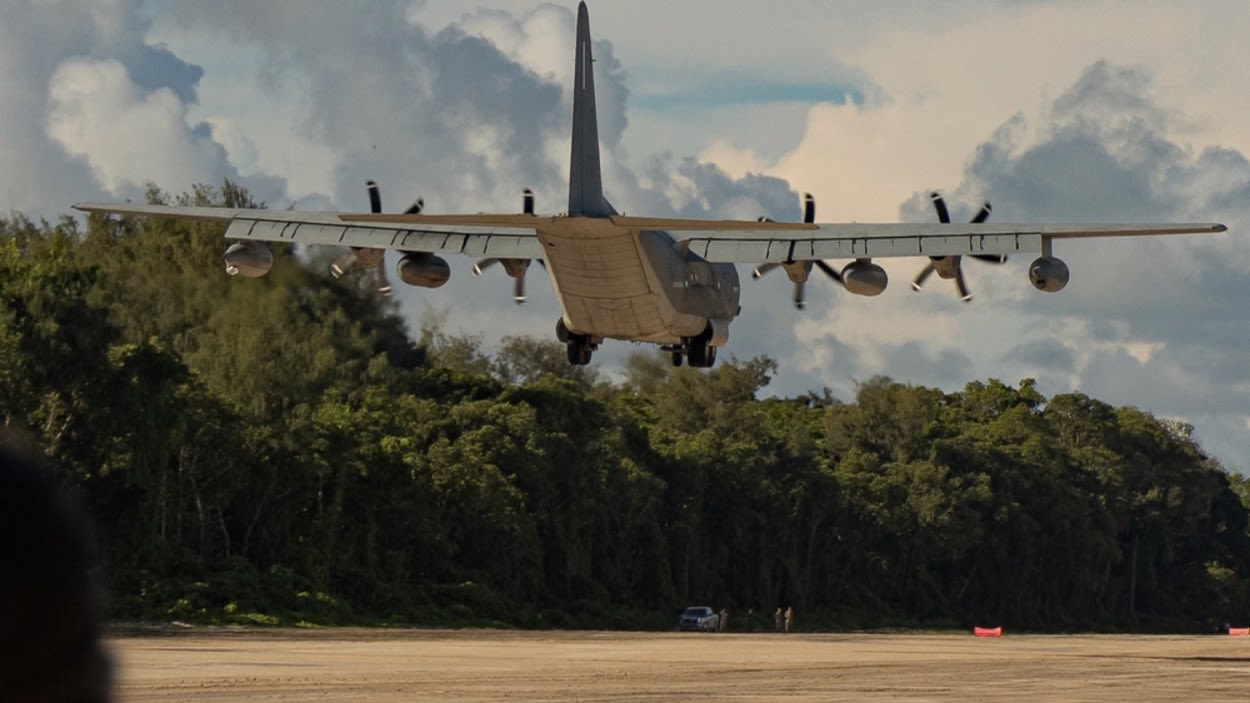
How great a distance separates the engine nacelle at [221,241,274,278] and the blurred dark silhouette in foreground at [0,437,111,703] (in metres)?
42.6

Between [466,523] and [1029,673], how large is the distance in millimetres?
42507

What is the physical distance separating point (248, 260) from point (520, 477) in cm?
4778

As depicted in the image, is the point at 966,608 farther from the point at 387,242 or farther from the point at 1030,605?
the point at 387,242

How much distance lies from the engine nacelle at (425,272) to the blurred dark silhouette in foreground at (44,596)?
148 feet

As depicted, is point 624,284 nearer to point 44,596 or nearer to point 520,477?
point 44,596

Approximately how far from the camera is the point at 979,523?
123438 millimetres

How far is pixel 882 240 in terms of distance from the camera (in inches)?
1842

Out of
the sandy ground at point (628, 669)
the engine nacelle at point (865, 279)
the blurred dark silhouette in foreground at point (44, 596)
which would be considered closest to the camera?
the blurred dark silhouette in foreground at point (44, 596)

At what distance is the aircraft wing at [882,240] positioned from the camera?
43719mm

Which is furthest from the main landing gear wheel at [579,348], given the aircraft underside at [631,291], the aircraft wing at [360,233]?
the aircraft wing at [360,233]

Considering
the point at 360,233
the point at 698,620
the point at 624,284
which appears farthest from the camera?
the point at 698,620

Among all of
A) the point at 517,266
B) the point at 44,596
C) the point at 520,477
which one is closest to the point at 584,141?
the point at 517,266

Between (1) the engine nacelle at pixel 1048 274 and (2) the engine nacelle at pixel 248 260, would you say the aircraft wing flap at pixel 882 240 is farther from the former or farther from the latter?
(2) the engine nacelle at pixel 248 260

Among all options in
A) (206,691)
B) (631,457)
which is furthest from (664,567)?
(206,691)
